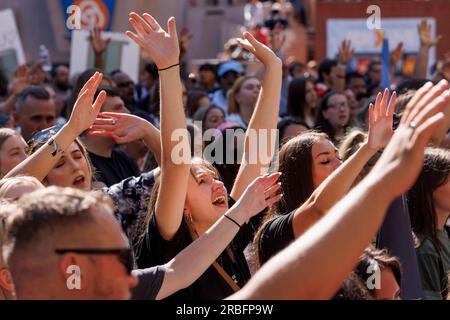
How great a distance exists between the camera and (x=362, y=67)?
1575 centimetres

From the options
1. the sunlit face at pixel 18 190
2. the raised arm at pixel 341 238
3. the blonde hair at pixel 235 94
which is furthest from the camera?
the blonde hair at pixel 235 94

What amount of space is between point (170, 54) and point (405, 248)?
105cm

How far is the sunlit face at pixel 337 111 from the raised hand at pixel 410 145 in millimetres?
5991

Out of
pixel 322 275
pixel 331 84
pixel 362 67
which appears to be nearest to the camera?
pixel 322 275

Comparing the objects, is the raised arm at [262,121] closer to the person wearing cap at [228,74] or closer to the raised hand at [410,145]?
the raised hand at [410,145]

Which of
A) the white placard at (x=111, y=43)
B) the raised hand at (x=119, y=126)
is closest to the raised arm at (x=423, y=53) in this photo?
the white placard at (x=111, y=43)

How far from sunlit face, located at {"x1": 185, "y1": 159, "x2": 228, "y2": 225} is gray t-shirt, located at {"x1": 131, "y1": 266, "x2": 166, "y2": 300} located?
80cm

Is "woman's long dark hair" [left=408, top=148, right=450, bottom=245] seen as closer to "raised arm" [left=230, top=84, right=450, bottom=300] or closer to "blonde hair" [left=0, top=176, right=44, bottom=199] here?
"blonde hair" [left=0, top=176, right=44, bottom=199]

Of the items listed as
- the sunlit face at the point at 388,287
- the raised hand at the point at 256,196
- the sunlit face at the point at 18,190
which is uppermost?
the sunlit face at the point at 18,190

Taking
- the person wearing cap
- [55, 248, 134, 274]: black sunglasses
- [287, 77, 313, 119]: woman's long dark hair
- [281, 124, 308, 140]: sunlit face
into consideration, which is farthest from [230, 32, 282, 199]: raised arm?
the person wearing cap

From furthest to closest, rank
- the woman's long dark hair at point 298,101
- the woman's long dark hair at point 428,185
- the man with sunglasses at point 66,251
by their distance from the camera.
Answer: the woman's long dark hair at point 298,101, the woman's long dark hair at point 428,185, the man with sunglasses at point 66,251

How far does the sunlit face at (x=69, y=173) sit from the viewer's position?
13.4ft

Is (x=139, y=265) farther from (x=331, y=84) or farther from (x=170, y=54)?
(x=331, y=84)

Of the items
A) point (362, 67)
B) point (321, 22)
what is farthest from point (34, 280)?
point (321, 22)
